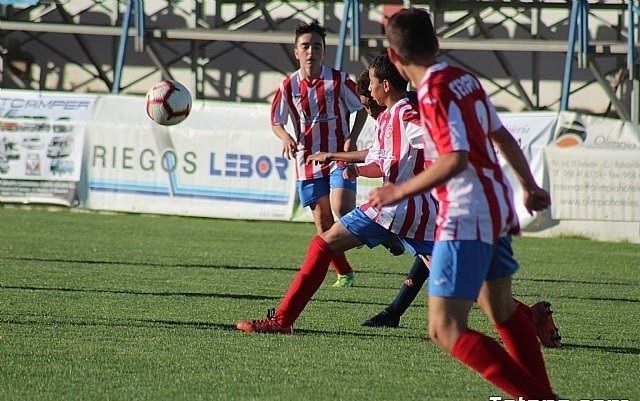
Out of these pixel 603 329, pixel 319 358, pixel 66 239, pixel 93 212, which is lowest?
pixel 93 212

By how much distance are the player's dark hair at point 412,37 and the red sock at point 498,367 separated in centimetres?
111

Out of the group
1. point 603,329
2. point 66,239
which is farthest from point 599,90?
point 603,329

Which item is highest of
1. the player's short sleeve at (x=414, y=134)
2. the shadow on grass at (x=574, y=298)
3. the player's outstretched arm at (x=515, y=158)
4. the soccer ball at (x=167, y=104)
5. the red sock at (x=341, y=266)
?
the player's outstretched arm at (x=515, y=158)

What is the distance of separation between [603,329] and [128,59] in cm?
1864

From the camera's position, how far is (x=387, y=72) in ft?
24.6

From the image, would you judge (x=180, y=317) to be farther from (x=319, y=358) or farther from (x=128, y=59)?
(x=128, y=59)

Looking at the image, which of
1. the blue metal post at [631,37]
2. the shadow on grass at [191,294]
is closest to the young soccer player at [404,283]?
the shadow on grass at [191,294]

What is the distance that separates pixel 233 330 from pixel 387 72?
1809 mm

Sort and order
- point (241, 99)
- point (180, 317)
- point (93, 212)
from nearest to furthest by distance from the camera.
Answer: point (180, 317) → point (93, 212) → point (241, 99)

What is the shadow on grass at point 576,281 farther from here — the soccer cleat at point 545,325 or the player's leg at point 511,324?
the player's leg at point 511,324

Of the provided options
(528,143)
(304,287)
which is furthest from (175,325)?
(528,143)

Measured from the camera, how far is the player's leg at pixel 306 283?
729 cm

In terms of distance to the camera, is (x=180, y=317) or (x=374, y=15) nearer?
(x=180, y=317)

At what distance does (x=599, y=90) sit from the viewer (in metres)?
23.2
